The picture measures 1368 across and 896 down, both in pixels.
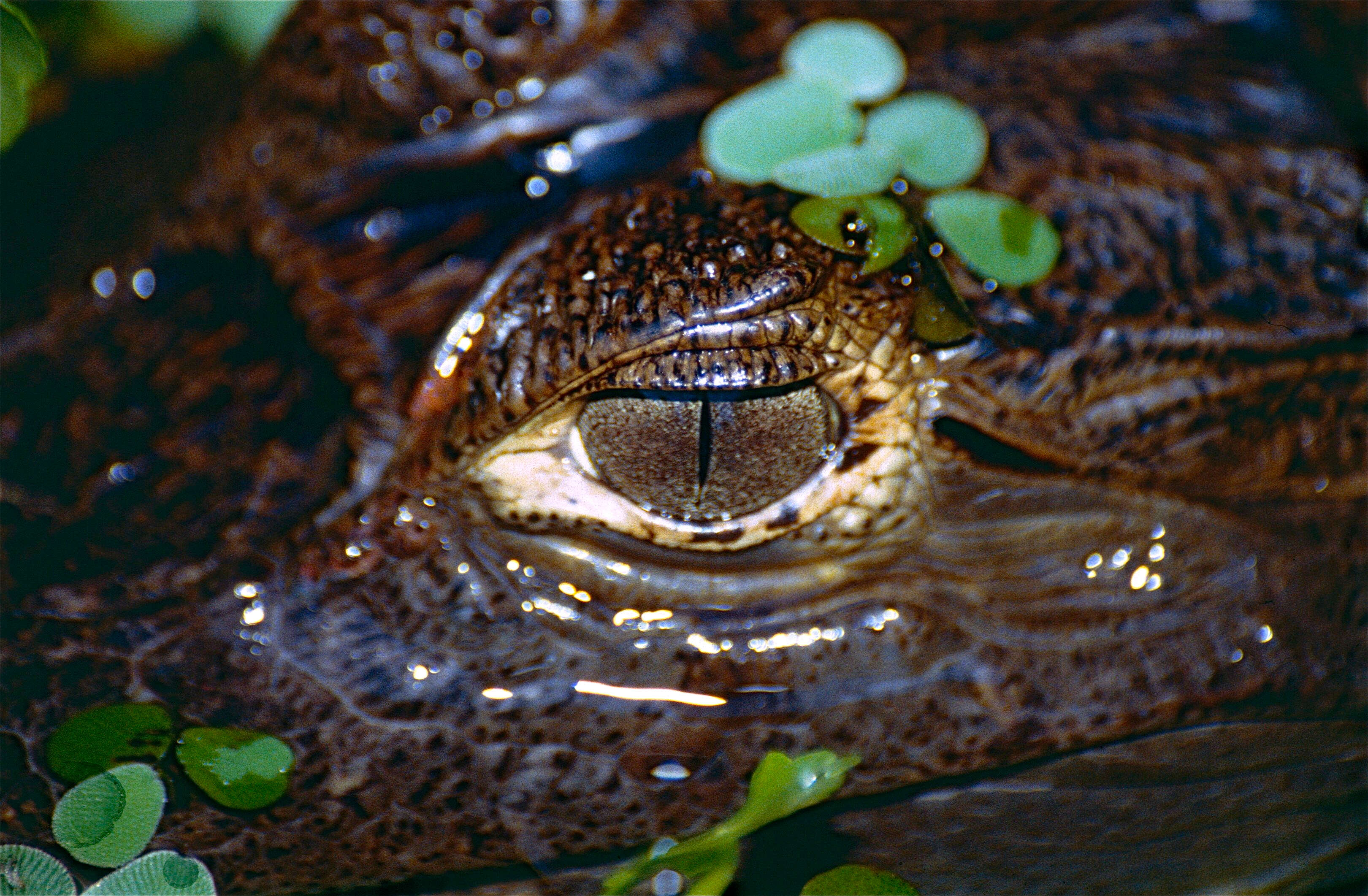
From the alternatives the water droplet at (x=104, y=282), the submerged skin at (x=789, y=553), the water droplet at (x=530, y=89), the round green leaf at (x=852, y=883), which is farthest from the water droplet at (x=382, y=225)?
the round green leaf at (x=852, y=883)

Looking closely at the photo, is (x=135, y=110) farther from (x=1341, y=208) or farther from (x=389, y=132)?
(x=1341, y=208)

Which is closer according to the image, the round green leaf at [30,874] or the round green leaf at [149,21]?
the round green leaf at [30,874]

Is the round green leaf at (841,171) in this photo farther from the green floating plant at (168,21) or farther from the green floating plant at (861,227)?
the green floating plant at (168,21)

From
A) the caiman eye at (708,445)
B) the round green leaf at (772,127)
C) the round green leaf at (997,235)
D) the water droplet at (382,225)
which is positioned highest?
the round green leaf at (772,127)

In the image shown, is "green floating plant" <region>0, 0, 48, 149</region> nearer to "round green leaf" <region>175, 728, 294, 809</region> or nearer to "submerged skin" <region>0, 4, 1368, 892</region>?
"submerged skin" <region>0, 4, 1368, 892</region>

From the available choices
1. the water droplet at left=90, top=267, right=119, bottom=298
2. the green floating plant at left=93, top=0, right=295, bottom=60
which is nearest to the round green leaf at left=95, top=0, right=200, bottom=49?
the green floating plant at left=93, top=0, right=295, bottom=60

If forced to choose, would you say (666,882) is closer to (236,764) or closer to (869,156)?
(236,764)

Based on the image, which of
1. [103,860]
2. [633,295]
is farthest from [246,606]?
[633,295]
